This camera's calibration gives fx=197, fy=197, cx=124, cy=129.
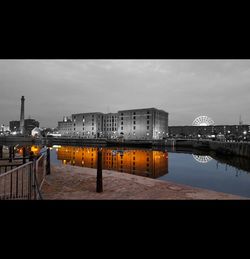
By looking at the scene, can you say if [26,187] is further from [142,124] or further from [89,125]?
[89,125]

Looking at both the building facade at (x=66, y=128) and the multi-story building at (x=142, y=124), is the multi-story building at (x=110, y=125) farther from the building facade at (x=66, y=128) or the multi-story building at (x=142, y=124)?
the building facade at (x=66, y=128)

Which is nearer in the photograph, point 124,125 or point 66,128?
point 124,125

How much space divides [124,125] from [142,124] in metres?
10.6

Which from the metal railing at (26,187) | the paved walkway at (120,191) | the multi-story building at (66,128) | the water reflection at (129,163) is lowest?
the water reflection at (129,163)

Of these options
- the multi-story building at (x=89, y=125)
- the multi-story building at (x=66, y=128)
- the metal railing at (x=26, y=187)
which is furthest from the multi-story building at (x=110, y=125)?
the metal railing at (x=26, y=187)

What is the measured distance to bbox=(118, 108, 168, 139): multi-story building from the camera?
92.9 m

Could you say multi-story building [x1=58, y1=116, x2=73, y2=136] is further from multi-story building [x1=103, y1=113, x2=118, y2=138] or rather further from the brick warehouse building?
multi-story building [x1=103, y1=113, x2=118, y2=138]

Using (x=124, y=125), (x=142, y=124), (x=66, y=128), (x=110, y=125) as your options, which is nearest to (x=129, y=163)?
(x=142, y=124)

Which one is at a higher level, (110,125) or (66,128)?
(110,125)

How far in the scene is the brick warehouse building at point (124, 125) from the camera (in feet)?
308

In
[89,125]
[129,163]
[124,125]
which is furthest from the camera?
[89,125]

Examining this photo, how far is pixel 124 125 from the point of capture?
333ft
